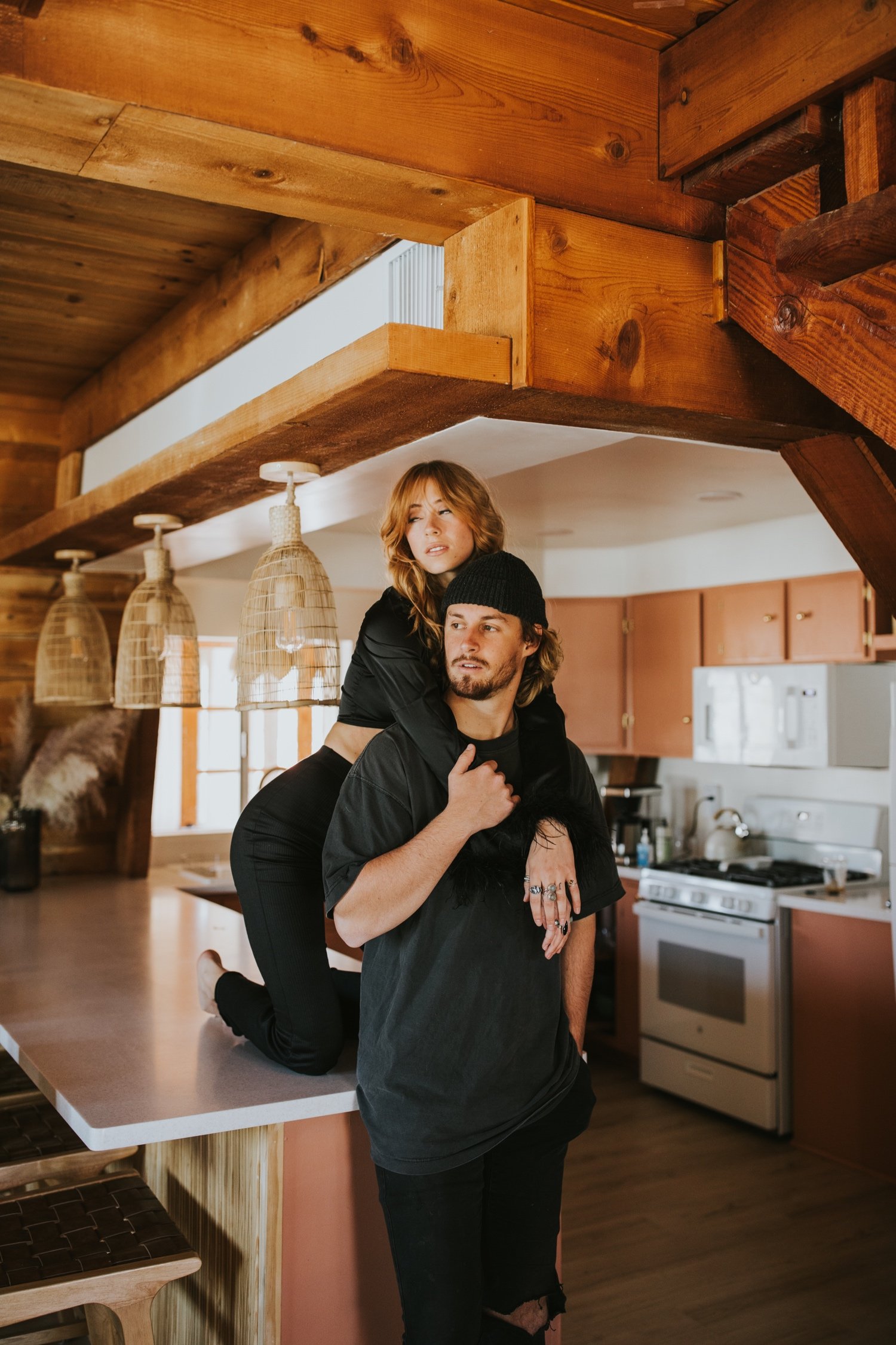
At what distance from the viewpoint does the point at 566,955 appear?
2023mm

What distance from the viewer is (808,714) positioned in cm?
450

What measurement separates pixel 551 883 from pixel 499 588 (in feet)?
1.54

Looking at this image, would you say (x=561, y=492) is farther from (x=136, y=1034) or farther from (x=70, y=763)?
(x=136, y=1034)

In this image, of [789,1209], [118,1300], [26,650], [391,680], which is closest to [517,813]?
[391,680]

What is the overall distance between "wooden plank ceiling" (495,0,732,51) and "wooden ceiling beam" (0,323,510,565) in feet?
1.50

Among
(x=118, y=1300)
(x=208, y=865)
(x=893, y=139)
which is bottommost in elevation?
(x=118, y=1300)

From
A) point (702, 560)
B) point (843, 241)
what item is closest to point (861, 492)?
point (843, 241)

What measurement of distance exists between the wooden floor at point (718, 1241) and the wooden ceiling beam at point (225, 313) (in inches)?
103

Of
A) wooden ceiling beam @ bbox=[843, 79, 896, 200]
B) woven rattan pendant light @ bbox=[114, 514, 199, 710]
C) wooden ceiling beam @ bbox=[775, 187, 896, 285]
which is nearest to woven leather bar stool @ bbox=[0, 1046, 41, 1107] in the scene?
woven rattan pendant light @ bbox=[114, 514, 199, 710]

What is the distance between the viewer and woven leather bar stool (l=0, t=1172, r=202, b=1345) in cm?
176

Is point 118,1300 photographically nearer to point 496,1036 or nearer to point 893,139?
point 496,1036

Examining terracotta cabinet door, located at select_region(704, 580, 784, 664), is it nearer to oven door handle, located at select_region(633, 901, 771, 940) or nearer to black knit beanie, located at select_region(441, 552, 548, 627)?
oven door handle, located at select_region(633, 901, 771, 940)

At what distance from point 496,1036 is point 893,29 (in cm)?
148

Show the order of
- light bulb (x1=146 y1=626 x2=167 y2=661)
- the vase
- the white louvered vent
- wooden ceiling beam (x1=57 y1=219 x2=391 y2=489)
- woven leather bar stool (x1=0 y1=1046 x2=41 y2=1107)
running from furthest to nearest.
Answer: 1. the vase
2. light bulb (x1=146 y1=626 x2=167 y2=661)
3. woven leather bar stool (x1=0 y1=1046 x2=41 y2=1107)
4. wooden ceiling beam (x1=57 y1=219 x2=391 y2=489)
5. the white louvered vent
